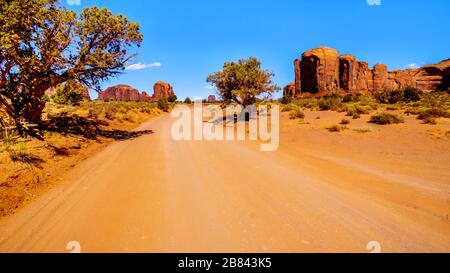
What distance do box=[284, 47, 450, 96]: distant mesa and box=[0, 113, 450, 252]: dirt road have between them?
235 feet

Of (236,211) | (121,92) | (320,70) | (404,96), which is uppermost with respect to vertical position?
(121,92)

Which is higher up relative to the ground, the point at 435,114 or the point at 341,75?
the point at 341,75

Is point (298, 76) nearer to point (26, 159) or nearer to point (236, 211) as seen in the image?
point (26, 159)

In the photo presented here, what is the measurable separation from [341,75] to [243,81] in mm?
63604

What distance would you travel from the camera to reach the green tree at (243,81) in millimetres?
24914

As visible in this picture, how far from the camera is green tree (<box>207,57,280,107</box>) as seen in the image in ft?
81.7

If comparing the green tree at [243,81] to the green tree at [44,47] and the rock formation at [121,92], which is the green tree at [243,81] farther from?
the rock formation at [121,92]

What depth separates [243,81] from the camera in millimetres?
25062

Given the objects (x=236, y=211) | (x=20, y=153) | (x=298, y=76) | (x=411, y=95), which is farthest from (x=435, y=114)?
(x=298, y=76)

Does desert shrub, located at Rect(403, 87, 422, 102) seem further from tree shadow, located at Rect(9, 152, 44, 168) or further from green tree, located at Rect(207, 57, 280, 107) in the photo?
tree shadow, located at Rect(9, 152, 44, 168)

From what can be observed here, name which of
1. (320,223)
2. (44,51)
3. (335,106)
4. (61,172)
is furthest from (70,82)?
(335,106)

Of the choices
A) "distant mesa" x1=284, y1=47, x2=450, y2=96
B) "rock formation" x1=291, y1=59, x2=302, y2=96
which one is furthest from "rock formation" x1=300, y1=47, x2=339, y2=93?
"rock formation" x1=291, y1=59, x2=302, y2=96

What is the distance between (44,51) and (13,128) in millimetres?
3801

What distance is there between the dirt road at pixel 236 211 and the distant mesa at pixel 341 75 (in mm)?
71542
